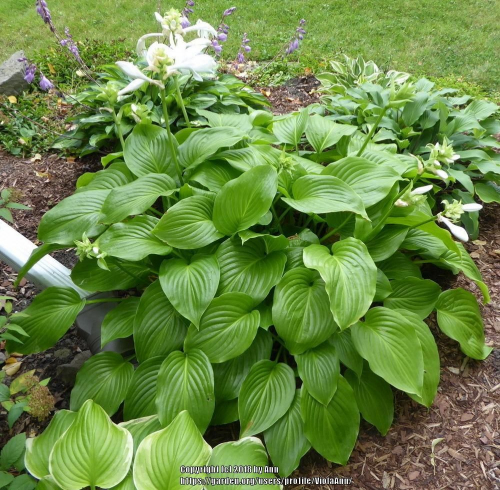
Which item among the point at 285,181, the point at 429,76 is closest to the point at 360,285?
the point at 285,181

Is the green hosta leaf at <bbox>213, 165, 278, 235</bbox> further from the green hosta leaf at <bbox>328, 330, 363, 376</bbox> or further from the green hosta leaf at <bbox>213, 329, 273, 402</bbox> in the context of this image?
the green hosta leaf at <bbox>328, 330, 363, 376</bbox>

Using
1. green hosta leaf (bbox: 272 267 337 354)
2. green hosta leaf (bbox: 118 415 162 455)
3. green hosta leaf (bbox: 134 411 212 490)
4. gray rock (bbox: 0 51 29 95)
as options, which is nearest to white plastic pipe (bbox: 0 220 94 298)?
green hosta leaf (bbox: 118 415 162 455)

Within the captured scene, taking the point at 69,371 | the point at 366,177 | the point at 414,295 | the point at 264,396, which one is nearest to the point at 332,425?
the point at 264,396

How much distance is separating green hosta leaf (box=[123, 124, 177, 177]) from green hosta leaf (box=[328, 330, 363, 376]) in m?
1.17

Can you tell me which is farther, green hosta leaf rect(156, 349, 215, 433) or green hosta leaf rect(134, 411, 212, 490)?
green hosta leaf rect(156, 349, 215, 433)

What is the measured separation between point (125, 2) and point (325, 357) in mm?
6792

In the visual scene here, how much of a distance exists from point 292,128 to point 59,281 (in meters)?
1.58

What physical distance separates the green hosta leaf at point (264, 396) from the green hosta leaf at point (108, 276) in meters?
0.72

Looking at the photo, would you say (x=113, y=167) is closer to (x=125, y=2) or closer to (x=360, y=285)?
(x=360, y=285)

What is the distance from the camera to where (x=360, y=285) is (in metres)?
1.72

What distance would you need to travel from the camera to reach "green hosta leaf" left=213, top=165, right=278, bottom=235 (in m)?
1.94

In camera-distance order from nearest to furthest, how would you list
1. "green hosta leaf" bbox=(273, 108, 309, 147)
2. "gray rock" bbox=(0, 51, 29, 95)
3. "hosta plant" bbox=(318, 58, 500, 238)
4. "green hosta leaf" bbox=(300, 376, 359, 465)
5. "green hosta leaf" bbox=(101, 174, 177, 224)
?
1. "green hosta leaf" bbox=(300, 376, 359, 465)
2. "green hosta leaf" bbox=(101, 174, 177, 224)
3. "green hosta leaf" bbox=(273, 108, 309, 147)
4. "hosta plant" bbox=(318, 58, 500, 238)
5. "gray rock" bbox=(0, 51, 29, 95)

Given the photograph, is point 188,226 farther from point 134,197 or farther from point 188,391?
point 188,391

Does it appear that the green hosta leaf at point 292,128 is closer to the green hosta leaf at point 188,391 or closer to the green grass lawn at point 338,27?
the green hosta leaf at point 188,391
